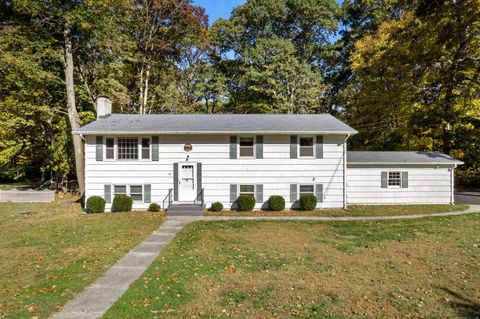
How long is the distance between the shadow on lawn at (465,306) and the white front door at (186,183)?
1354 cm

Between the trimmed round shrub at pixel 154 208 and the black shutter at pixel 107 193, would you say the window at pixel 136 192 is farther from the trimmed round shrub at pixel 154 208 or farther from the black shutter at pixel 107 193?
the black shutter at pixel 107 193

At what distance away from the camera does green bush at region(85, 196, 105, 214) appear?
1714cm

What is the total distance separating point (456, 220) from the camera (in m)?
14.5

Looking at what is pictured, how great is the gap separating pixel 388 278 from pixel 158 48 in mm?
27537

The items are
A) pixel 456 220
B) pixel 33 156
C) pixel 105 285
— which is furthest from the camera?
pixel 33 156

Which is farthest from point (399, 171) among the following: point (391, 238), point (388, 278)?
point (388, 278)

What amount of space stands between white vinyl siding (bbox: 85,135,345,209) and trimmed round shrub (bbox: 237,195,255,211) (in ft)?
2.45

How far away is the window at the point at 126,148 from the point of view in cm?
1783

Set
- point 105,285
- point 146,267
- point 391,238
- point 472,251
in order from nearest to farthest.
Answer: point 105,285 < point 146,267 < point 472,251 < point 391,238

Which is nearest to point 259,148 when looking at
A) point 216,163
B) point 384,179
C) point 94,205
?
point 216,163

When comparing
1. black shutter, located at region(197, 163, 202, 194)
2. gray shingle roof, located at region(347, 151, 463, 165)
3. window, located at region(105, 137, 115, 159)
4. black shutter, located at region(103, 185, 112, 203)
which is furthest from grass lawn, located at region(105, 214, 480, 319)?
window, located at region(105, 137, 115, 159)

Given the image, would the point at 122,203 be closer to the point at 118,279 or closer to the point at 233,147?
the point at 233,147

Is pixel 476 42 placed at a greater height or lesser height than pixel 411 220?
greater

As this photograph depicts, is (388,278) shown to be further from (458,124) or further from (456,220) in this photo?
(458,124)
